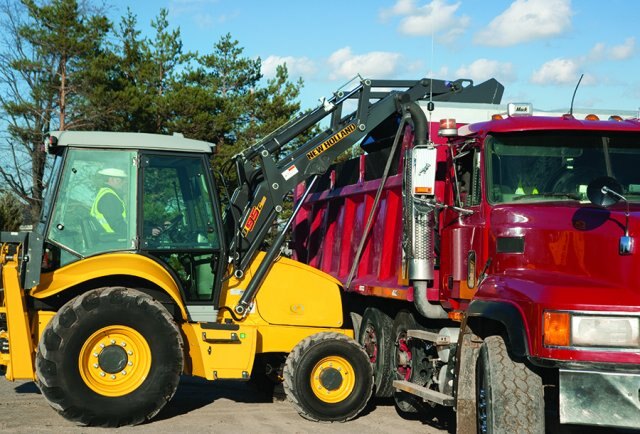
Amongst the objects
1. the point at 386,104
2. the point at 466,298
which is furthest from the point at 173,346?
the point at 386,104

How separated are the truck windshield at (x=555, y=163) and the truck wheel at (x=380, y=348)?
120 inches

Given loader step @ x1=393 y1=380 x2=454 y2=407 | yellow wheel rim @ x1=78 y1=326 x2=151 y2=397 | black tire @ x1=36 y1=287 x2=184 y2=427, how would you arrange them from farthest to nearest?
yellow wheel rim @ x1=78 y1=326 x2=151 y2=397 → black tire @ x1=36 y1=287 x2=184 y2=427 → loader step @ x1=393 y1=380 x2=454 y2=407

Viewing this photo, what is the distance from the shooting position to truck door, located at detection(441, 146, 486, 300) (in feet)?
24.4

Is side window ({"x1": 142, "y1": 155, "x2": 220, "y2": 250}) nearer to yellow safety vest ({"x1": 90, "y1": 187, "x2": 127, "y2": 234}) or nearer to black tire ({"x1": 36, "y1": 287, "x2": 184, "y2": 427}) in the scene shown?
yellow safety vest ({"x1": 90, "y1": 187, "x2": 127, "y2": 234})

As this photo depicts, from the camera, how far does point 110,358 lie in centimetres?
846

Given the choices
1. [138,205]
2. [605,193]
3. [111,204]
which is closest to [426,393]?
[605,193]

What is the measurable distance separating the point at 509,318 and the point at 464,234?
174 cm

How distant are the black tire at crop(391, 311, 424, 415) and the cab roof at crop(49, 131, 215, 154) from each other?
278cm

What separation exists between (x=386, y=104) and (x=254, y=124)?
23.3 m

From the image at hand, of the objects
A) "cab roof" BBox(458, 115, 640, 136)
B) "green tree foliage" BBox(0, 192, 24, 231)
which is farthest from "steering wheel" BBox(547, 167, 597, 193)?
"green tree foliage" BBox(0, 192, 24, 231)

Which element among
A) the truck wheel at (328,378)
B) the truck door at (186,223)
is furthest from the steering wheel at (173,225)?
the truck wheel at (328,378)

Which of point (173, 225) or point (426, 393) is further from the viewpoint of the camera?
point (173, 225)

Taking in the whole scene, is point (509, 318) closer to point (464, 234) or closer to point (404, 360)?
point (464, 234)

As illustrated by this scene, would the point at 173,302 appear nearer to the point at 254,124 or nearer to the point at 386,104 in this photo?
the point at 386,104
